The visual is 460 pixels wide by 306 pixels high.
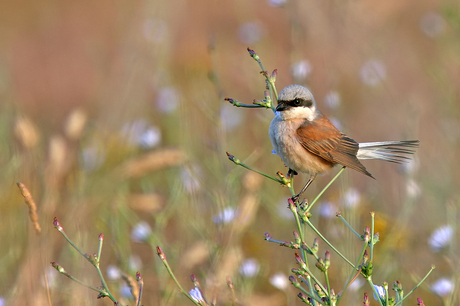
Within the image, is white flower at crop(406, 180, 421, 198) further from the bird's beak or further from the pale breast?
the bird's beak

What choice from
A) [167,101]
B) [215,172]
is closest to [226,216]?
[215,172]

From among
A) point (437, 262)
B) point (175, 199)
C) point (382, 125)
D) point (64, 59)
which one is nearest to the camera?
point (175, 199)

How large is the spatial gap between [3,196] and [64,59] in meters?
5.87

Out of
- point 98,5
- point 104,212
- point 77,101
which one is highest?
point 98,5

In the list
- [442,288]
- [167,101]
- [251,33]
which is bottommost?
Result: [442,288]

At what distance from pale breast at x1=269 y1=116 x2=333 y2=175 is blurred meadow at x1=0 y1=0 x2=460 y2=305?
0.28 metres

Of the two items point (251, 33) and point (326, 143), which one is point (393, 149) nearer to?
point (326, 143)

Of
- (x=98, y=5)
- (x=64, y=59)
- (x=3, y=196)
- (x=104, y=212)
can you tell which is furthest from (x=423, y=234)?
(x=98, y=5)

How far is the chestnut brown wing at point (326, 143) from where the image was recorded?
3.06m

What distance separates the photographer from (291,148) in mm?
2998

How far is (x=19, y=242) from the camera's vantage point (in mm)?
3736

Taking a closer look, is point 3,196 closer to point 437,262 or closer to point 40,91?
point 437,262

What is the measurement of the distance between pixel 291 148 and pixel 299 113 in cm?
21

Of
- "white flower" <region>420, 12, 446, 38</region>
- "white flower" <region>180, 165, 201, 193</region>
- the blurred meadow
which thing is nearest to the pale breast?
the blurred meadow
